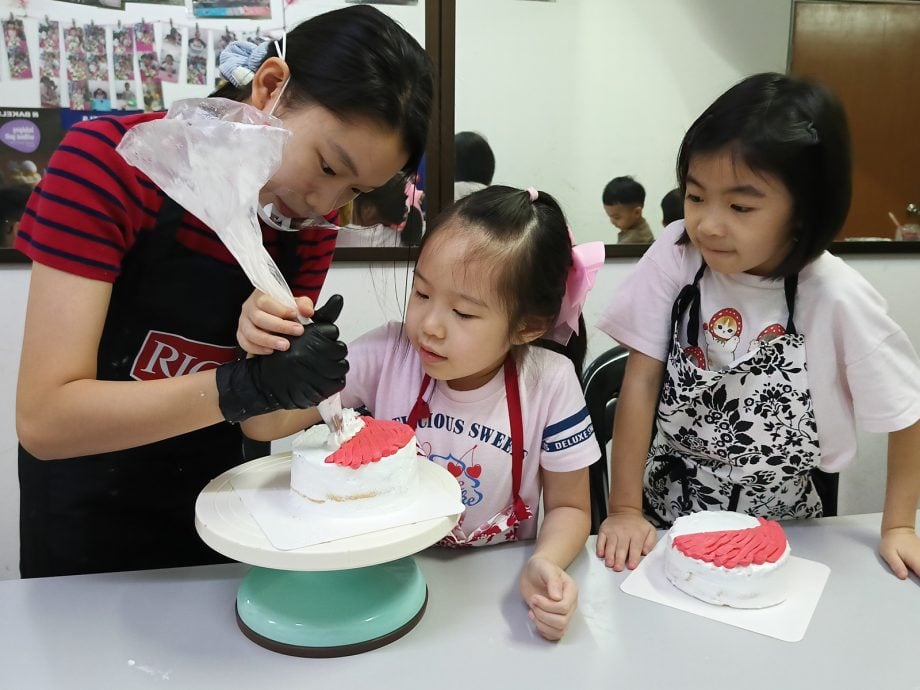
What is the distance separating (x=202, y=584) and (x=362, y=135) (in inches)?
24.8

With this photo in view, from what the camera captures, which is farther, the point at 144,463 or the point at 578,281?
the point at 578,281

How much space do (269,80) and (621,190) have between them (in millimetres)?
1652

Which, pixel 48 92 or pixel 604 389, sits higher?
pixel 48 92

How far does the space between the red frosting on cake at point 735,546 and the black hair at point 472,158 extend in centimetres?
145

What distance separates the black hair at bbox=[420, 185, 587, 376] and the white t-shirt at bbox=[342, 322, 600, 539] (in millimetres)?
107

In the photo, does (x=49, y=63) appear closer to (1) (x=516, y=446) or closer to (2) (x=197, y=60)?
(2) (x=197, y=60)

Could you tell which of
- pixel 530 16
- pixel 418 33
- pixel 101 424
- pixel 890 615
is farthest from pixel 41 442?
pixel 530 16

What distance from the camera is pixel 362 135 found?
2.94ft

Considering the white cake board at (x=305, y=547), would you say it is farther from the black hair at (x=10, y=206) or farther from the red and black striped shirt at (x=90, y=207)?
the black hair at (x=10, y=206)

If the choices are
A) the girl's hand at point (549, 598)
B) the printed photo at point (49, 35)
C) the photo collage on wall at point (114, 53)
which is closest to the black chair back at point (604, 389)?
the girl's hand at point (549, 598)

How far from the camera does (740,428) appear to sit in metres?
1.23

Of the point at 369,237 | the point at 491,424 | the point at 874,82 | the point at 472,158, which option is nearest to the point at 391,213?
the point at 369,237

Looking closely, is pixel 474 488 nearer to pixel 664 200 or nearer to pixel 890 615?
pixel 890 615

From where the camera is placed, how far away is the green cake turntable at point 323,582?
28.9 inches
